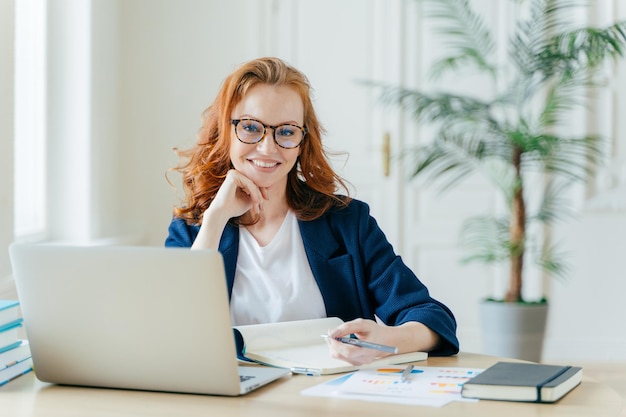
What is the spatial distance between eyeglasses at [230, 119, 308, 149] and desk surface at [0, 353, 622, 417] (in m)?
0.76

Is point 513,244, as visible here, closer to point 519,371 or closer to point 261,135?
point 261,135

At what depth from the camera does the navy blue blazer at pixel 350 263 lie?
6.72 feet

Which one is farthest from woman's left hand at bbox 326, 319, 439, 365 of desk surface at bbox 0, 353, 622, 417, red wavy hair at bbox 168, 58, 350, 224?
red wavy hair at bbox 168, 58, 350, 224

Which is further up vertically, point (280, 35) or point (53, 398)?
point (280, 35)

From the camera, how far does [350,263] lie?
2.13 metres

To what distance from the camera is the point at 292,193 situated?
2281mm

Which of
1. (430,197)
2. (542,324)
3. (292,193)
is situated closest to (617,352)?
(542,324)

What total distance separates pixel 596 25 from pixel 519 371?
12.2 ft

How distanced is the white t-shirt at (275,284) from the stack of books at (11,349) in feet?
1.81

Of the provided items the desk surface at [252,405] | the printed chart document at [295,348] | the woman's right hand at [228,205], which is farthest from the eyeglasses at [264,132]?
the desk surface at [252,405]

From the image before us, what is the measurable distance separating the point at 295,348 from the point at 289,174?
645 mm

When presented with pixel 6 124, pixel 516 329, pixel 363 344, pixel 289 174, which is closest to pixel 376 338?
pixel 363 344

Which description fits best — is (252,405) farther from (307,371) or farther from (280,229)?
(280,229)

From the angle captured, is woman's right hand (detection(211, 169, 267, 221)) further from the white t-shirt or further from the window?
the window
